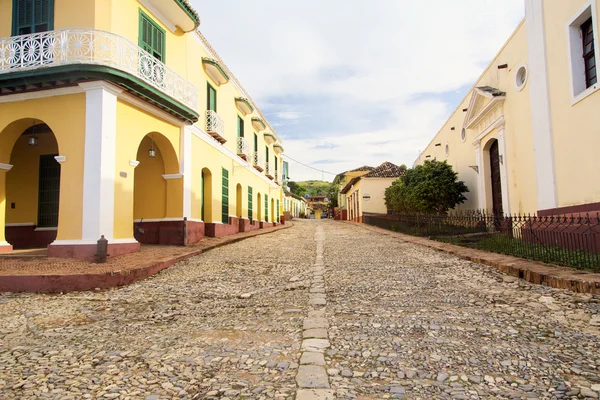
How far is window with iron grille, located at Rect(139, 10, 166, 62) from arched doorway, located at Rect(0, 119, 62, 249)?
366cm

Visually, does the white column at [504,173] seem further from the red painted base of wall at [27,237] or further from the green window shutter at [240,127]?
the red painted base of wall at [27,237]

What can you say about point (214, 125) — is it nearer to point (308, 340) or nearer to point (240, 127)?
point (240, 127)

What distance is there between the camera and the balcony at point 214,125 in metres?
13.2

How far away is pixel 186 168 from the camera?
36.7 ft

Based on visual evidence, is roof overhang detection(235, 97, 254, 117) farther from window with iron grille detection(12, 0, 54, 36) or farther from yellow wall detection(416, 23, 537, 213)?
yellow wall detection(416, 23, 537, 213)

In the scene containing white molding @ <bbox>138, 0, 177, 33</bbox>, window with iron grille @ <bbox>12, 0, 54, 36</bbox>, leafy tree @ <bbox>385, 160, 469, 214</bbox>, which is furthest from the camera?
leafy tree @ <bbox>385, 160, 469, 214</bbox>

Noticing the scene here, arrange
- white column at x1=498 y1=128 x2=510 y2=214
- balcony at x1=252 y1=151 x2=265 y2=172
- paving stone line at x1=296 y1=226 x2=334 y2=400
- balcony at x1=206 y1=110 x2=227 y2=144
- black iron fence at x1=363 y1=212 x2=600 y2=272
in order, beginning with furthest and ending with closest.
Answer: balcony at x1=252 y1=151 x2=265 y2=172 < balcony at x1=206 y1=110 x2=227 y2=144 < white column at x1=498 y1=128 x2=510 y2=214 < black iron fence at x1=363 y1=212 x2=600 y2=272 < paving stone line at x1=296 y1=226 x2=334 y2=400

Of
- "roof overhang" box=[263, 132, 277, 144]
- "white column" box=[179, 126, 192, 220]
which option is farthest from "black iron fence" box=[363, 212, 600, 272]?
"roof overhang" box=[263, 132, 277, 144]

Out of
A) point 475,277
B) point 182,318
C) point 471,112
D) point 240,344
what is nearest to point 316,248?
point 475,277

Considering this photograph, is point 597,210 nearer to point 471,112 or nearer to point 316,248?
point 316,248

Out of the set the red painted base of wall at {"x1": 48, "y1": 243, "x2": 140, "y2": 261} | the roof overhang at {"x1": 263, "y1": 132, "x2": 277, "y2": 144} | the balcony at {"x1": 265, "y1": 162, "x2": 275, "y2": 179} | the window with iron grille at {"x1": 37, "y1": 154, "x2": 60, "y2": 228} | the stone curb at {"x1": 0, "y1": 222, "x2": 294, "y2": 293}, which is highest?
the roof overhang at {"x1": 263, "y1": 132, "x2": 277, "y2": 144}

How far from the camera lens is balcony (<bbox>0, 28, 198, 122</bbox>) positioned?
7.84m

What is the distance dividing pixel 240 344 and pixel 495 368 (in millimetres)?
2143

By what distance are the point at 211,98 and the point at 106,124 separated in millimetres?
6082
